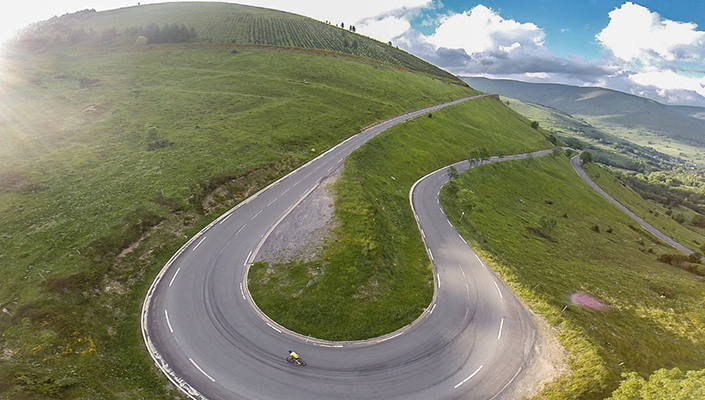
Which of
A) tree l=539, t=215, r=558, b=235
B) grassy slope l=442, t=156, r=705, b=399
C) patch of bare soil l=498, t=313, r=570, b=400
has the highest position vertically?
tree l=539, t=215, r=558, b=235

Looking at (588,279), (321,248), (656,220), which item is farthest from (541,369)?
(656,220)

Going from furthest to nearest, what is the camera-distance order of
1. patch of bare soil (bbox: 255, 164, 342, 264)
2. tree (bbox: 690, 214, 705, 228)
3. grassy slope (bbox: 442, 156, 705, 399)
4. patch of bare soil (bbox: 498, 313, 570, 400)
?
tree (bbox: 690, 214, 705, 228) → patch of bare soil (bbox: 255, 164, 342, 264) → grassy slope (bbox: 442, 156, 705, 399) → patch of bare soil (bbox: 498, 313, 570, 400)

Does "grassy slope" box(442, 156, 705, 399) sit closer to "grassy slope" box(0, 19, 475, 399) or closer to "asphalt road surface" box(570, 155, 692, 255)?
"asphalt road surface" box(570, 155, 692, 255)

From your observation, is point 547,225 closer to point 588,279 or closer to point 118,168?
point 588,279

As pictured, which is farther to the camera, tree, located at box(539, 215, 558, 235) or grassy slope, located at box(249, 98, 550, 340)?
tree, located at box(539, 215, 558, 235)

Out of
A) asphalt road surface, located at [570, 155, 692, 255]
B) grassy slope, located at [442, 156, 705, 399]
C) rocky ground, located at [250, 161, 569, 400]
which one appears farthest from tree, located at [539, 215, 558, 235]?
asphalt road surface, located at [570, 155, 692, 255]

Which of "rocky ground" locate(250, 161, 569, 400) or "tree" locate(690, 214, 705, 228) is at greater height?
"rocky ground" locate(250, 161, 569, 400)
